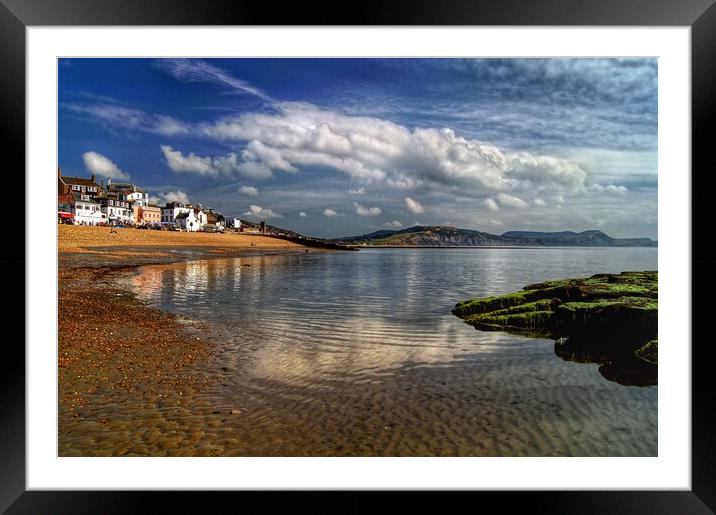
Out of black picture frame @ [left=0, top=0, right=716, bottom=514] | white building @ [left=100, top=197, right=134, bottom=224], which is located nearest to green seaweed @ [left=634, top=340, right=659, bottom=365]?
black picture frame @ [left=0, top=0, right=716, bottom=514]

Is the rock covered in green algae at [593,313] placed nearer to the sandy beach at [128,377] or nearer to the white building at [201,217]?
the sandy beach at [128,377]

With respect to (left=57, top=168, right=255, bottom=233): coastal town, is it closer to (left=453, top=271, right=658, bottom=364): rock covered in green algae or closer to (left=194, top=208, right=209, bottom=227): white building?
(left=194, top=208, right=209, bottom=227): white building

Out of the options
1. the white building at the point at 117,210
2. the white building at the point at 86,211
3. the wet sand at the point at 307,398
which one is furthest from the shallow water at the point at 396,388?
the white building at the point at 117,210

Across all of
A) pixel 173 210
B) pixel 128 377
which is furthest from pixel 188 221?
pixel 128 377

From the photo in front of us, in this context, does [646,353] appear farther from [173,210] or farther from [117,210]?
[117,210]

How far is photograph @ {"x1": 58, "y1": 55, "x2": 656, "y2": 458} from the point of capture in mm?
3533

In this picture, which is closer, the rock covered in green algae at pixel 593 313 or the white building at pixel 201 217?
the rock covered in green algae at pixel 593 313

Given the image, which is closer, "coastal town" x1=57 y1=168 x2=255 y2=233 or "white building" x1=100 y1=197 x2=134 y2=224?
"coastal town" x1=57 y1=168 x2=255 y2=233

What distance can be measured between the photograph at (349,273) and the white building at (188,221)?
3.7 inches

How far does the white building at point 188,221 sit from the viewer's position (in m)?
12.5

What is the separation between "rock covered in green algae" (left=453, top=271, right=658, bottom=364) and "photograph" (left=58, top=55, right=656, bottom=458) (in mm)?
33

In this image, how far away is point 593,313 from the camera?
580 centimetres

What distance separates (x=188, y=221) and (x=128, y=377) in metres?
10.2

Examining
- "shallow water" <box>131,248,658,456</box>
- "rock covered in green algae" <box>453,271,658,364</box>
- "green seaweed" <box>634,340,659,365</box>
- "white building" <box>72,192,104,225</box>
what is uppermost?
"white building" <box>72,192,104,225</box>
